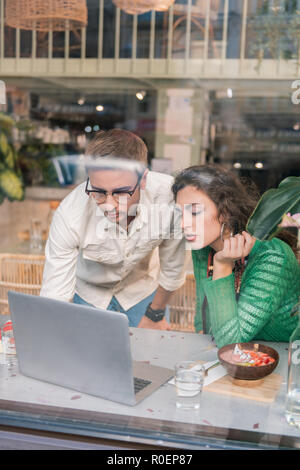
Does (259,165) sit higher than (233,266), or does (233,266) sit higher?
(259,165)

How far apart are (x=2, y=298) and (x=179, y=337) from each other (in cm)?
104

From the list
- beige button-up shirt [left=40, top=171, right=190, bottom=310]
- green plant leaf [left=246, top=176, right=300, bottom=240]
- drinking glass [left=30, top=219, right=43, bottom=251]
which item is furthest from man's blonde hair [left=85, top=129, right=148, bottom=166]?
drinking glass [left=30, top=219, right=43, bottom=251]

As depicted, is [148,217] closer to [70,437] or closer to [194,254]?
[194,254]

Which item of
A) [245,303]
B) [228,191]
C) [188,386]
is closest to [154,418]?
[188,386]

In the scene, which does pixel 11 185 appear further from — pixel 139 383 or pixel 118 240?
pixel 139 383

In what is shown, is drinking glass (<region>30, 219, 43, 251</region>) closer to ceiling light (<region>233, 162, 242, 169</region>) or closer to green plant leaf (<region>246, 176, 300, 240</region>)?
ceiling light (<region>233, 162, 242, 169</region>)

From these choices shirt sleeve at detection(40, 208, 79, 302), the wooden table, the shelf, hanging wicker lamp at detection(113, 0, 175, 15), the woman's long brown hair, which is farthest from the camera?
the shelf

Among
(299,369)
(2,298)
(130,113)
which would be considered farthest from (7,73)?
(299,369)

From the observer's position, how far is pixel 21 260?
280 cm

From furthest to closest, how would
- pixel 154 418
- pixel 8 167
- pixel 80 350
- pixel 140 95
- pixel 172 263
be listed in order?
pixel 8 167, pixel 140 95, pixel 172 263, pixel 80 350, pixel 154 418

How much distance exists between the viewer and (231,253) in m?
1.67

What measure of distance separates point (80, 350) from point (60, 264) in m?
0.68

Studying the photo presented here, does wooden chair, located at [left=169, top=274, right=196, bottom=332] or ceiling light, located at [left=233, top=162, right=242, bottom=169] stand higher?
ceiling light, located at [left=233, top=162, right=242, bottom=169]

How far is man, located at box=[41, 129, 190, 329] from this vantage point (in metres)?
2.04
